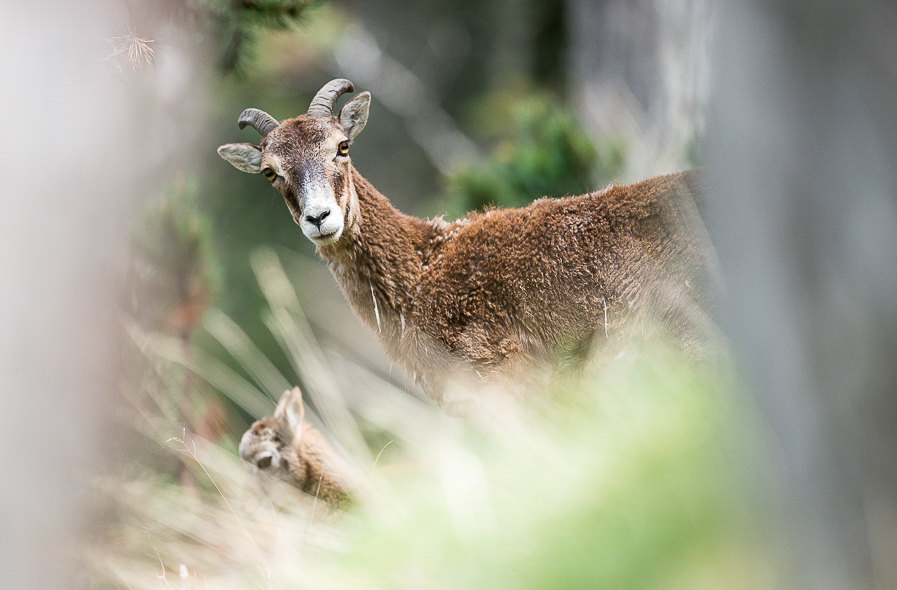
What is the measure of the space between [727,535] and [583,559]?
0.35 meters

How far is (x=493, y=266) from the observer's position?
10.6 ft

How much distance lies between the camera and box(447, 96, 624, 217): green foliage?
220 inches

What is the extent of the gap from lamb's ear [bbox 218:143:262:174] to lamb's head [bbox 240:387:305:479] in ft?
4.10

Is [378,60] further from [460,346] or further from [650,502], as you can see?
[650,502]

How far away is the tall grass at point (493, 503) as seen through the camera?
1498 millimetres

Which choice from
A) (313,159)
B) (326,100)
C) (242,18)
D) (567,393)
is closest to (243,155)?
(313,159)

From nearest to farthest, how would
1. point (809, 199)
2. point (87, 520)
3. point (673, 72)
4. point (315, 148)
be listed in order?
1. point (809, 199)
2. point (87, 520)
3. point (315, 148)
4. point (673, 72)

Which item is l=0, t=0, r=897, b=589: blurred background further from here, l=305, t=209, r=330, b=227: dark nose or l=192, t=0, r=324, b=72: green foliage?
l=305, t=209, r=330, b=227: dark nose

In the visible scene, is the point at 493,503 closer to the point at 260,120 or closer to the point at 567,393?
the point at 567,393

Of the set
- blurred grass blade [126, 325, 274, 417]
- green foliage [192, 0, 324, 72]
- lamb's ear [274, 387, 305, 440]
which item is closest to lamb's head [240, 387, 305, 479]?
lamb's ear [274, 387, 305, 440]

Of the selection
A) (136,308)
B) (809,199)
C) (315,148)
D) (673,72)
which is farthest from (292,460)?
(673,72)

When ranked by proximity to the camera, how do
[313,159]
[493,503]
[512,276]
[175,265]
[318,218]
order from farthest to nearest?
[175,265] < [512,276] < [313,159] < [318,218] < [493,503]

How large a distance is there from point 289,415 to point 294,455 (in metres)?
0.22

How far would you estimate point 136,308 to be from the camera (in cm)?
341
